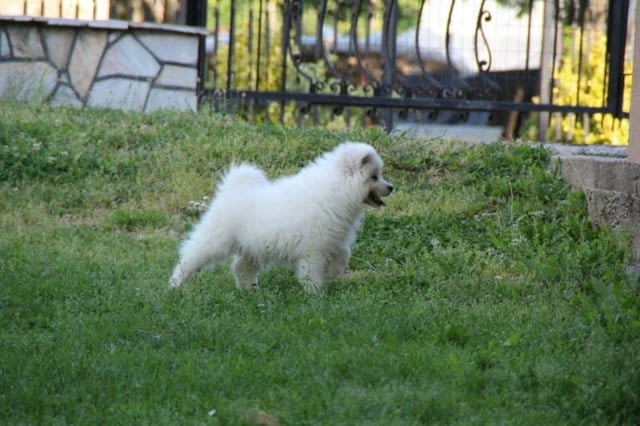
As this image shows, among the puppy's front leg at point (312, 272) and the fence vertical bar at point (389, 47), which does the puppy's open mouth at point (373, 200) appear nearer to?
the puppy's front leg at point (312, 272)

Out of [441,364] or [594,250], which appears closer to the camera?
[441,364]

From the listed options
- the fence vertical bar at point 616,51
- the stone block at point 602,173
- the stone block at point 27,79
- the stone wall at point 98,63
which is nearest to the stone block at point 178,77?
the stone wall at point 98,63

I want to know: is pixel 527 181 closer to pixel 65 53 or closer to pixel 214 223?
pixel 214 223

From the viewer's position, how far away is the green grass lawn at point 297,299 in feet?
16.4

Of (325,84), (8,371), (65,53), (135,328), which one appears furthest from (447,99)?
(8,371)

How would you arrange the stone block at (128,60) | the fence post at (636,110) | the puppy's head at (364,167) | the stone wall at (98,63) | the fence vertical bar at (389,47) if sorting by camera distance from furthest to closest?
the fence vertical bar at (389,47)
the stone block at (128,60)
the stone wall at (98,63)
the fence post at (636,110)
the puppy's head at (364,167)

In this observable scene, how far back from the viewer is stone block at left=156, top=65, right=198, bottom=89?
12.1 metres

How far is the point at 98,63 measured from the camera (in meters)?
11.9

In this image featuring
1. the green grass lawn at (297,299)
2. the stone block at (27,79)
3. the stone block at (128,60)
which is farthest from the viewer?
the stone block at (128,60)

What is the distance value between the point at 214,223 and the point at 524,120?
11397mm

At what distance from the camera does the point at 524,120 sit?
704 inches

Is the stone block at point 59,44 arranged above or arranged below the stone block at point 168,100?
above

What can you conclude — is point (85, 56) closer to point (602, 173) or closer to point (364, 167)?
point (364, 167)

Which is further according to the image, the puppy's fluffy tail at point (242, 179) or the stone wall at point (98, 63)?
the stone wall at point (98, 63)
